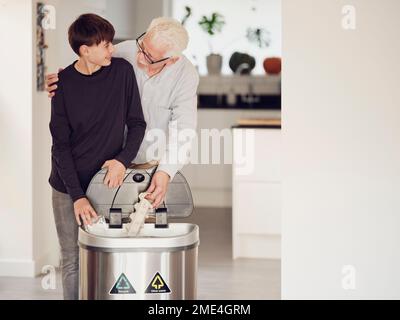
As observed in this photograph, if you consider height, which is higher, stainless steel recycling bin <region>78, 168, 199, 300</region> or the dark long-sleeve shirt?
the dark long-sleeve shirt

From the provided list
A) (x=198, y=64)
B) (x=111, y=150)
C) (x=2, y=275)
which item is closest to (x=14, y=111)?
(x=2, y=275)

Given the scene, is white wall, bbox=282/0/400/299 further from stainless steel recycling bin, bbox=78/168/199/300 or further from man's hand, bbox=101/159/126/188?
man's hand, bbox=101/159/126/188

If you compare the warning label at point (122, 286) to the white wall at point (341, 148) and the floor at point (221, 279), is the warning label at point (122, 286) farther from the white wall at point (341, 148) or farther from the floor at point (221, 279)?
the floor at point (221, 279)

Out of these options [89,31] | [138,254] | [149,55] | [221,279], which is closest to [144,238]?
[138,254]

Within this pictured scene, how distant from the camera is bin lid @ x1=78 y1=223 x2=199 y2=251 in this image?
3445mm

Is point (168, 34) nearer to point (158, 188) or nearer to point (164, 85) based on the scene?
point (164, 85)

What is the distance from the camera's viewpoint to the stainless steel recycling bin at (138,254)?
346cm

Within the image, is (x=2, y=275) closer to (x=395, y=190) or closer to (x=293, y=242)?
(x=293, y=242)

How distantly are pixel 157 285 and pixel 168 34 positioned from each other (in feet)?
3.32

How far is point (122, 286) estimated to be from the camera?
348 cm

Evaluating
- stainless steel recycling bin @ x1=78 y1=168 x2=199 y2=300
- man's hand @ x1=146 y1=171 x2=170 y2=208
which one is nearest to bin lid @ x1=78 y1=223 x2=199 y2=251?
stainless steel recycling bin @ x1=78 y1=168 x2=199 y2=300

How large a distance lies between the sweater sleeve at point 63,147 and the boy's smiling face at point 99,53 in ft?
0.55

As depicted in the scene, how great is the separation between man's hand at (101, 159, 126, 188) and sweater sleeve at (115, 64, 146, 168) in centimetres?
2

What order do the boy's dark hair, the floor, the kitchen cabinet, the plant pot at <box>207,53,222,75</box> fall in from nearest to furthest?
the boy's dark hair < the floor < the kitchen cabinet < the plant pot at <box>207,53,222,75</box>
